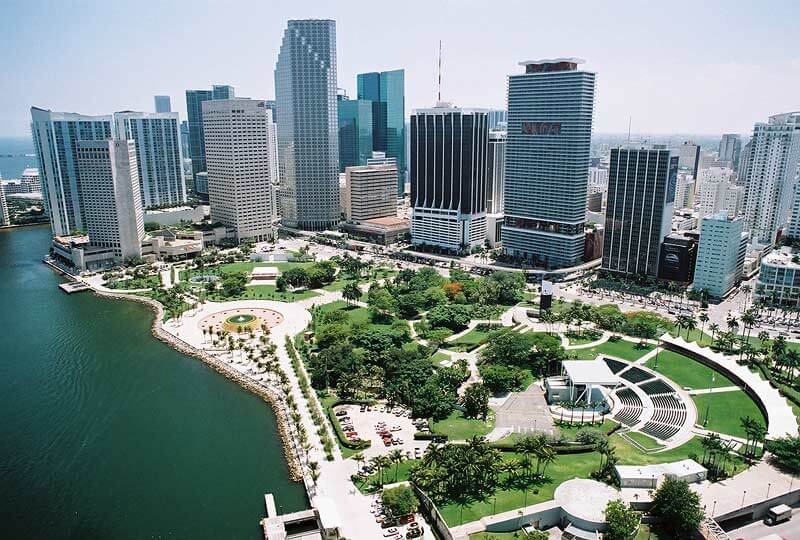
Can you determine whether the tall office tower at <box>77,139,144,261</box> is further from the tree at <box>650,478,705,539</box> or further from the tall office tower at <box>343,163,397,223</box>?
the tree at <box>650,478,705,539</box>

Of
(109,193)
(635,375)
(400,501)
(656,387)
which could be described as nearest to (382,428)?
(400,501)

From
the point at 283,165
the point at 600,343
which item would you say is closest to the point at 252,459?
the point at 600,343

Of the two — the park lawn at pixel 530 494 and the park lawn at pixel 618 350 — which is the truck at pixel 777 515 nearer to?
the park lawn at pixel 530 494

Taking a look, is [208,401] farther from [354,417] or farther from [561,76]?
[561,76]

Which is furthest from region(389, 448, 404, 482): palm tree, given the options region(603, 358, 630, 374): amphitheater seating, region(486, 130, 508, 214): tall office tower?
region(486, 130, 508, 214): tall office tower

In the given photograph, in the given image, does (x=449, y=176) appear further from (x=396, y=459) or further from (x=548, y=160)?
(x=396, y=459)

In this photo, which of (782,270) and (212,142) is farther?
(212,142)

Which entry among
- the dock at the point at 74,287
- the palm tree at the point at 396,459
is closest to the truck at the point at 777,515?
the palm tree at the point at 396,459
